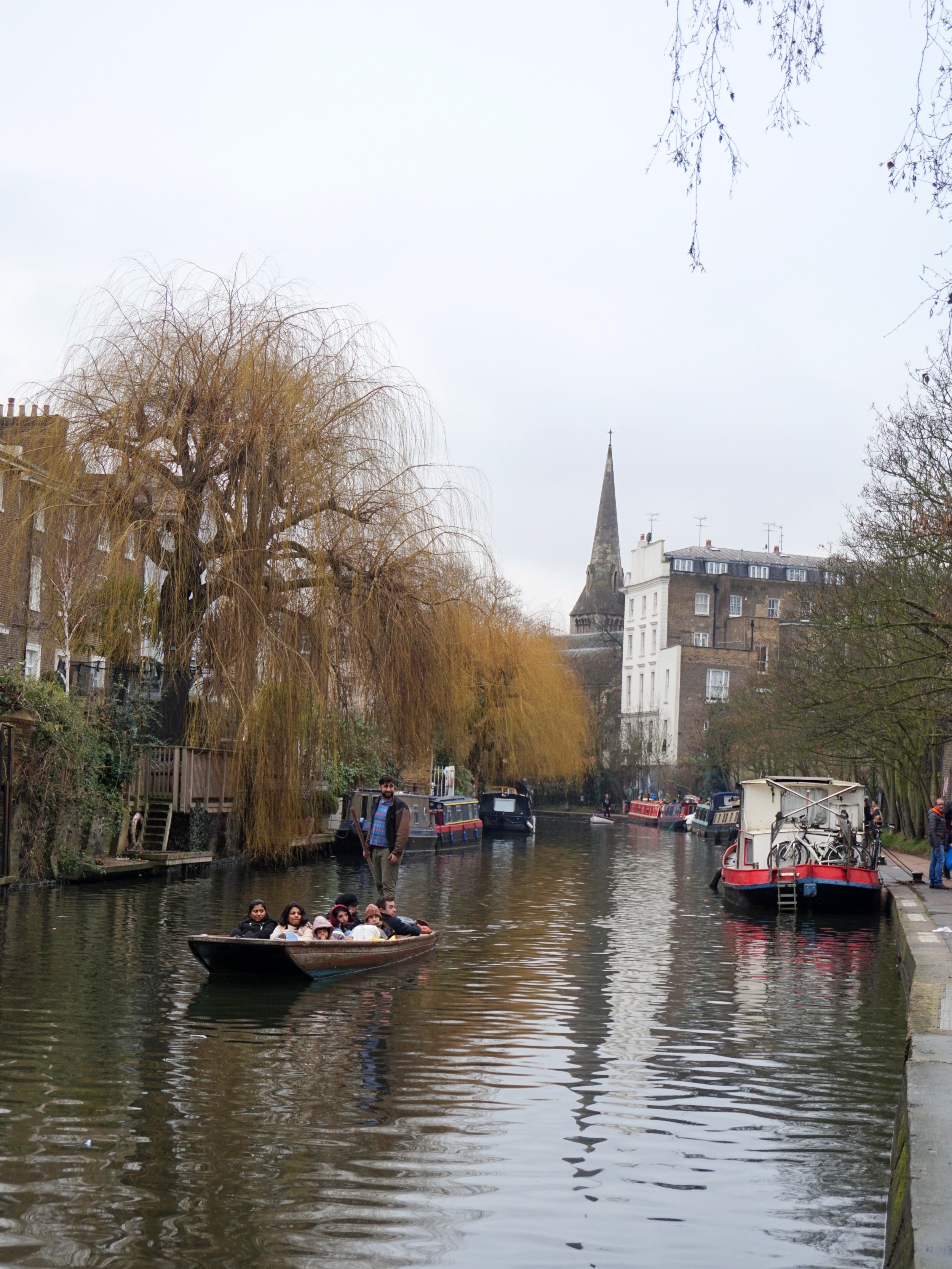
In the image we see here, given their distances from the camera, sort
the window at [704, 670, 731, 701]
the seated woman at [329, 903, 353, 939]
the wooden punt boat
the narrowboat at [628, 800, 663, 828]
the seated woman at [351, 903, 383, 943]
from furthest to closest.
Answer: the window at [704, 670, 731, 701] < the narrowboat at [628, 800, 663, 828] < the seated woman at [329, 903, 353, 939] < the seated woman at [351, 903, 383, 943] < the wooden punt boat

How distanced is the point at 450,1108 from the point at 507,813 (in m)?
54.1

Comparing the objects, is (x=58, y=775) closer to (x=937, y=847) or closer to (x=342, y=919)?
(x=342, y=919)

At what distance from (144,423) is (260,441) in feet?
7.41

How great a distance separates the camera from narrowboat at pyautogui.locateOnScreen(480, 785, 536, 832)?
64562mm

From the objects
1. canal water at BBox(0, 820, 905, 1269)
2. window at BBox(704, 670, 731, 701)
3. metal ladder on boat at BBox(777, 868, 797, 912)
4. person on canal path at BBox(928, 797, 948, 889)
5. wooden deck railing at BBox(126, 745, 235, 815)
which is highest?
window at BBox(704, 670, 731, 701)

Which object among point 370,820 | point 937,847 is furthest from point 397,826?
point 370,820

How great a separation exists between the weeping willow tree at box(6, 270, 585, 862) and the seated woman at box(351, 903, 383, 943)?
10696mm

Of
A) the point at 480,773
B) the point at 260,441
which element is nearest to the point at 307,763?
the point at 260,441

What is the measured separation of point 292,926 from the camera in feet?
56.0

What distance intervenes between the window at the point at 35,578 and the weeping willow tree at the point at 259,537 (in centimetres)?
95

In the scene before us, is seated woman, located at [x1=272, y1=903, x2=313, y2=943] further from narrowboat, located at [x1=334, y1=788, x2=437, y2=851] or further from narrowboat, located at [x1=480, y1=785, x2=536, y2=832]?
narrowboat, located at [x1=480, y1=785, x2=536, y2=832]

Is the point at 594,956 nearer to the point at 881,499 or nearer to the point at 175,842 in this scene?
the point at 175,842

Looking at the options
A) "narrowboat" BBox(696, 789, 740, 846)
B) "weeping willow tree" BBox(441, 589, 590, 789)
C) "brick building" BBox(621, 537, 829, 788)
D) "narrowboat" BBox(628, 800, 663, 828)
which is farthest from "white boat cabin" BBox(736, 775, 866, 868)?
"brick building" BBox(621, 537, 829, 788)

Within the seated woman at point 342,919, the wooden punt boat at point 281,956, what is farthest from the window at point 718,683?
the wooden punt boat at point 281,956
